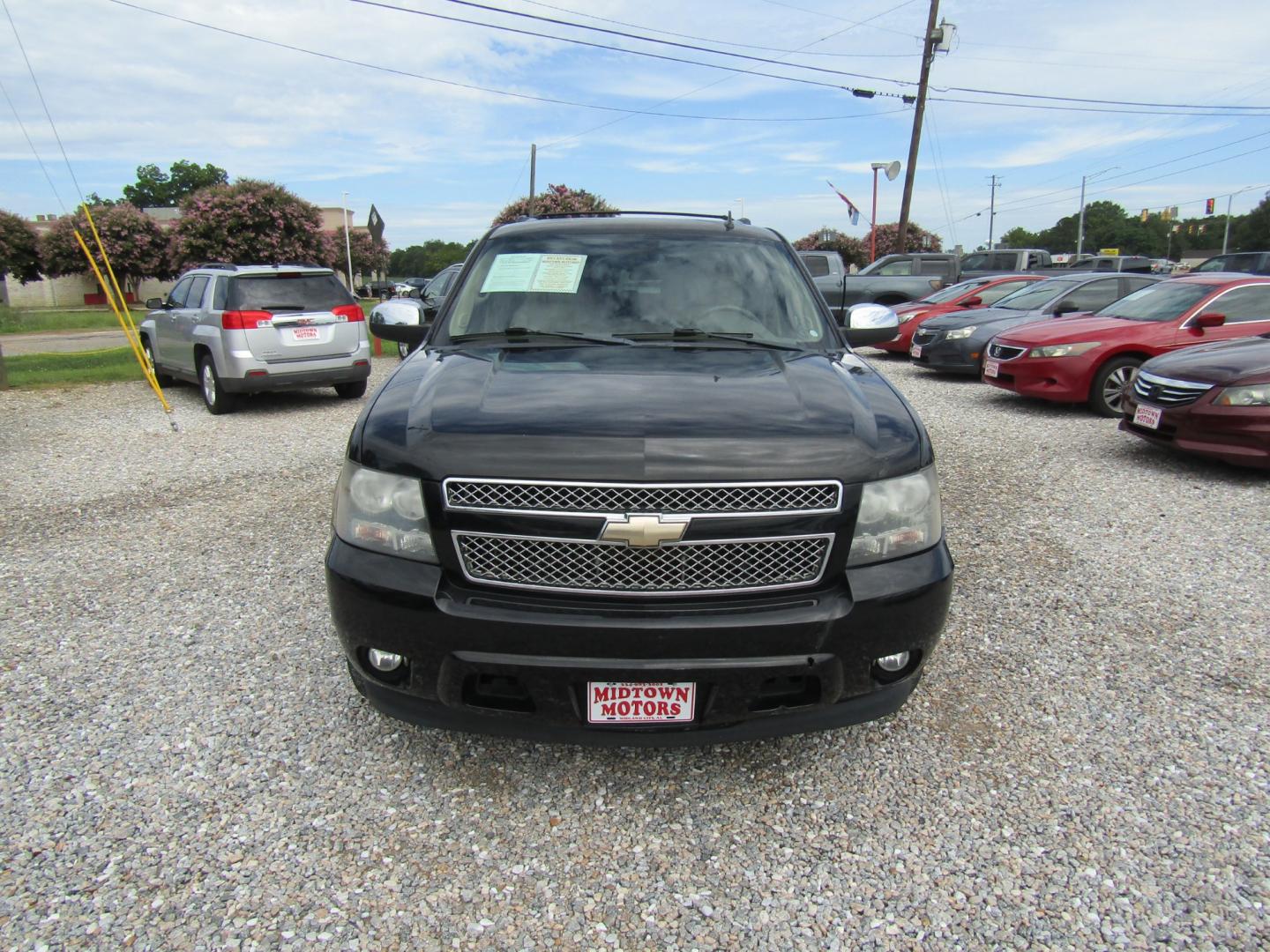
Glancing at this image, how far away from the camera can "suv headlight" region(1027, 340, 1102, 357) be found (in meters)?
9.02

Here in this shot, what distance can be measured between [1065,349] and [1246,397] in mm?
3081

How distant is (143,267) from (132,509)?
1791 inches

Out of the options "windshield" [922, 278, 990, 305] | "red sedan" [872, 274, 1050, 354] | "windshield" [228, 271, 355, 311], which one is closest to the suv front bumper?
"windshield" [228, 271, 355, 311]

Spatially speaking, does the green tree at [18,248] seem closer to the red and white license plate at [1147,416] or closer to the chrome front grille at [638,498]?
the red and white license plate at [1147,416]

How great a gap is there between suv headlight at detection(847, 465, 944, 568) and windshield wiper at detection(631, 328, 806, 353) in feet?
3.20

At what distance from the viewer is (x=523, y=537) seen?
2.30m

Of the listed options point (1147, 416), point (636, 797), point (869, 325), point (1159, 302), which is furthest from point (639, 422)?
point (1159, 302)

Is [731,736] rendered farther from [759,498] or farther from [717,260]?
[717,260]

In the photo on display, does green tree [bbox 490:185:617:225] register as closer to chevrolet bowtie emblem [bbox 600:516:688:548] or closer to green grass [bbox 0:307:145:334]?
green grass [bbox 0:307:145:334]

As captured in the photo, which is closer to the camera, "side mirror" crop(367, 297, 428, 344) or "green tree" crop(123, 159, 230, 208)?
"side mirror" crop(367, 297, 428, 344)

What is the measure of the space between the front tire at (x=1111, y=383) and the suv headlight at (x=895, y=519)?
25.0 ft

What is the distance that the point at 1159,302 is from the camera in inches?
368

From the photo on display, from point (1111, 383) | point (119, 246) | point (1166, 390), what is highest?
point (119, 246)

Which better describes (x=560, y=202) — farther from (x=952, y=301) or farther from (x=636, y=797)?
(x=636, y=797)
